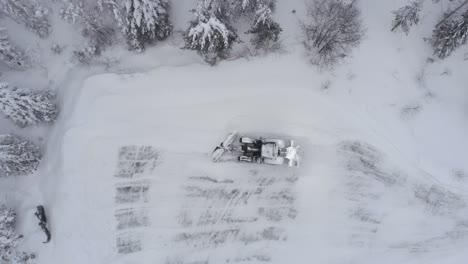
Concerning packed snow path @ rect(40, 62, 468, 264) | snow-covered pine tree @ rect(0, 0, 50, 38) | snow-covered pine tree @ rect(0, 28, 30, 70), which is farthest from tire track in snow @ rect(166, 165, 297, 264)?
snow-covered pine tree @ rect(0, 0, 50, 38)

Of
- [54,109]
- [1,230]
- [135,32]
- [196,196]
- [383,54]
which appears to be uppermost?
[383,54]

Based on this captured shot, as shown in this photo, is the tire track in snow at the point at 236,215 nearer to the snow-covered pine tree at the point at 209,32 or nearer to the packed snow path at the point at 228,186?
the packed snow path at the point at 228,186

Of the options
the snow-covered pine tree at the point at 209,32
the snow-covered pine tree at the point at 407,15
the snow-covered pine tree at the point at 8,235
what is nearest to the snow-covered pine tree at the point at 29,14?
the snow-covered pine tree at the point at 209,32

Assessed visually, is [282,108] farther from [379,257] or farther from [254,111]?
[379,257]

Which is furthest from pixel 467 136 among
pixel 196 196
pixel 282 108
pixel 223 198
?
pixel 196 196

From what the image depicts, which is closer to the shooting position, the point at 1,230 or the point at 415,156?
the point at 1,230

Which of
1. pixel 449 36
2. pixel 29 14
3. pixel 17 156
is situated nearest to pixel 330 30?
pixel 449 36

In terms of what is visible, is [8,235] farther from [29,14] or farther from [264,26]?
[264,26]
